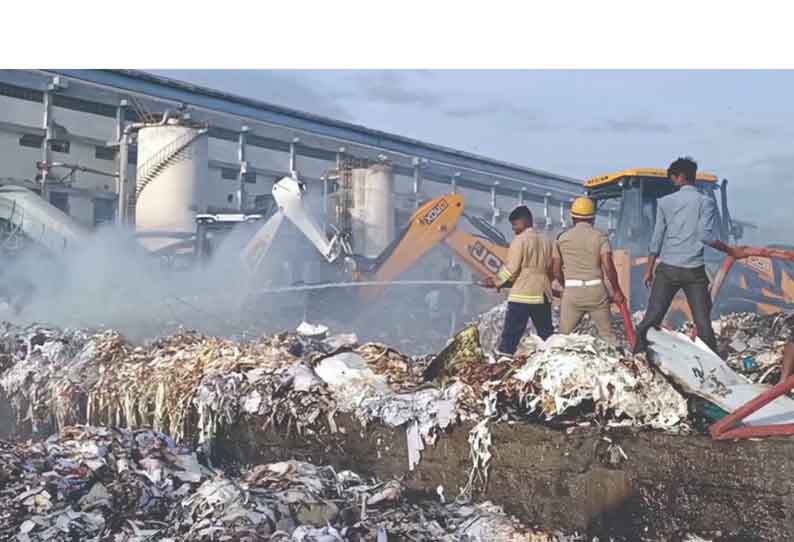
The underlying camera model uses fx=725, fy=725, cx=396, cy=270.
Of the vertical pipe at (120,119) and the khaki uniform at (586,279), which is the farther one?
the vertical pipe at (120,119)

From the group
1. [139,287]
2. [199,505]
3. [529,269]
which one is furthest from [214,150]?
[199,505]

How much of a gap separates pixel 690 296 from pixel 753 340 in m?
1.73

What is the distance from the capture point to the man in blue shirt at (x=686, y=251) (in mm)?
3318

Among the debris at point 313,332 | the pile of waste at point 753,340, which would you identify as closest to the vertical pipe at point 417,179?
the debris at point 313,332

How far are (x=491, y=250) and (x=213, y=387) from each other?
518 centimetres

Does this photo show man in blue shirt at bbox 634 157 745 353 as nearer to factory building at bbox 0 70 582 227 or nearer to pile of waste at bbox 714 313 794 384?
pile of waste at bbox 714 313 794 384

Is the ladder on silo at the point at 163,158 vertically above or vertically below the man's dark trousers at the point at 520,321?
above

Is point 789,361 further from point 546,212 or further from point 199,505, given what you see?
point 546,212

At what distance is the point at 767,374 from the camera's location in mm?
3332

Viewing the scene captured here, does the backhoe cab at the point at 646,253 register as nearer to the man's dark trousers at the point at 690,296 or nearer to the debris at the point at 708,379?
the man's dark trousers at the point at 690,296

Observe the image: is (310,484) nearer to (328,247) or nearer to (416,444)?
(416,444)

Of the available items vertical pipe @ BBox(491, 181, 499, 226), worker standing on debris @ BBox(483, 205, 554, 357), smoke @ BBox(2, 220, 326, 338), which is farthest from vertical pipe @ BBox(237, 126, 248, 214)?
worker standing on debris @ BBox(483, 205, 554, 357)

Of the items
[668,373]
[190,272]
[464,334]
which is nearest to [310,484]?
[464,334]

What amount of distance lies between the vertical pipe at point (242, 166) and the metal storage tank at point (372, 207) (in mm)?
3221
